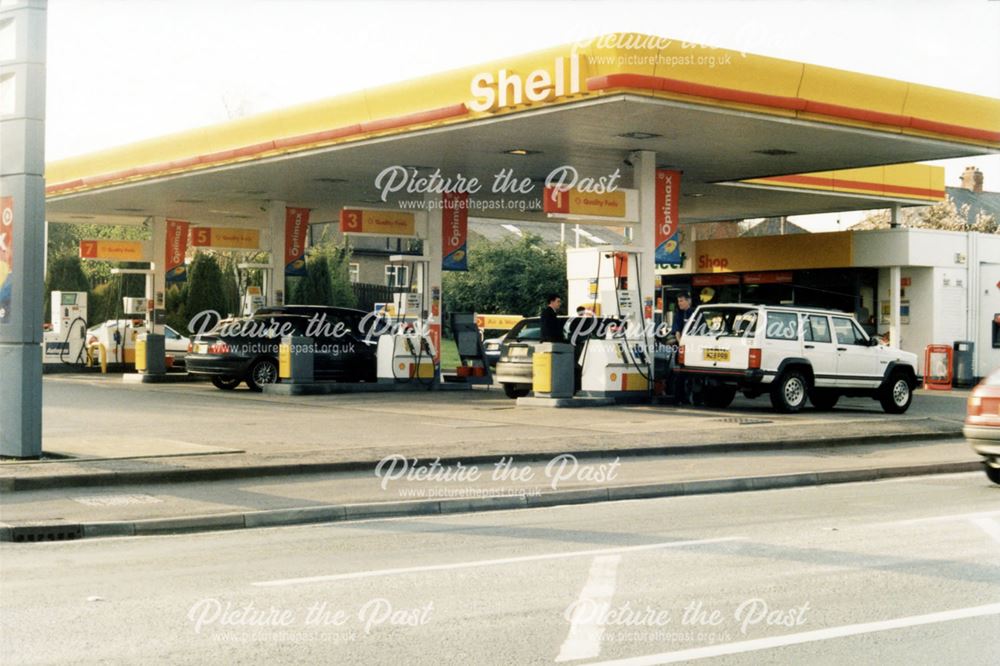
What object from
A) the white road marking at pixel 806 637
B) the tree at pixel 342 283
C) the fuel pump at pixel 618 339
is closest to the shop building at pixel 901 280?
the fuel pump at pixel 618 339

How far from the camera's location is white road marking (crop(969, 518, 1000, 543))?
401 inches

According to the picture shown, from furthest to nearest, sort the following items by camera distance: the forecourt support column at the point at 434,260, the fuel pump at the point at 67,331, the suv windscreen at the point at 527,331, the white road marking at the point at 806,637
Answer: the fuel pump at the point at 67,331, the forecourt support column at the point at 434,260, the suv windscreen at the point at 527,331, the white road marking at the point at 806,637

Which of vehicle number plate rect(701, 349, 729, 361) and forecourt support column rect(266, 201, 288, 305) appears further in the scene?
forecourt support column rect(266, 201, 288, 305)

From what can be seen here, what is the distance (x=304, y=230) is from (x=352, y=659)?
92.4ft

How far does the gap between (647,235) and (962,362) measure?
40.6 feet

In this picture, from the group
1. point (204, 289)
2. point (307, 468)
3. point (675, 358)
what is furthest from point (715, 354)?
point (204, 289)

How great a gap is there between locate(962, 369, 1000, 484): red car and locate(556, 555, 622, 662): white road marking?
18.8ft

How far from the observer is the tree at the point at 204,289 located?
46156 millimetres

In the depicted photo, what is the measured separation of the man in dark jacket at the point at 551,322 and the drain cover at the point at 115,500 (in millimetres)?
11448

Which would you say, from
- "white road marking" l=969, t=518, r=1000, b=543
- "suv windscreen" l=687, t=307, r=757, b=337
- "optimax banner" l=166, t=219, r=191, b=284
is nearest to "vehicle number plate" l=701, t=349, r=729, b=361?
"suv windscreen" l=687, t=307, r=757, b=337

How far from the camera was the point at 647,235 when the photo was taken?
23375 mm

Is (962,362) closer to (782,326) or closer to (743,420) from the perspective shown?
(782,326)

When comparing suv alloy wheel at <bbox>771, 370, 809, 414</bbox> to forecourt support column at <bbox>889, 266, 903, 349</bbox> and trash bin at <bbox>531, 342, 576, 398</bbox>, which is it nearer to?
trash bin at <bbox>531, 342, 576, 398</bbox>

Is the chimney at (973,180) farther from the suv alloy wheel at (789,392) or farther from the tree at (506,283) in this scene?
the suv alloy wheel at (789,392)
